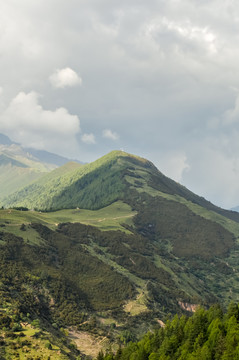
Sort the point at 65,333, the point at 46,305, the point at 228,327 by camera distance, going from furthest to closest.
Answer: the point at 46,305, the point at 65,333, the point at 228,327

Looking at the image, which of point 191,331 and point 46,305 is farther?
point 46,305

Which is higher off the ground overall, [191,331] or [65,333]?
[191,331]

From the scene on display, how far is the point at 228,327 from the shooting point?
76.7 metres

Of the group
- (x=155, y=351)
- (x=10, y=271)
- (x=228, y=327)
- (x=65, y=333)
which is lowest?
(x=65, y=333)

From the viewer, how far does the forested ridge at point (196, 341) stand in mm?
69812

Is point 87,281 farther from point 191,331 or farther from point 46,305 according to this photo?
point 191,331

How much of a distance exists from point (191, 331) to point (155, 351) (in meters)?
11.6

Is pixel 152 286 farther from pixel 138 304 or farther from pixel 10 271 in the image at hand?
pixel 10 271

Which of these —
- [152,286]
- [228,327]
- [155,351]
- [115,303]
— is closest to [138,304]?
[115,303]

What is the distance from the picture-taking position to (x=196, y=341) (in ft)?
259

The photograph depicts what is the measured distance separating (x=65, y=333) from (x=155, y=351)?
47477 millimetres

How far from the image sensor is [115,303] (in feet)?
538

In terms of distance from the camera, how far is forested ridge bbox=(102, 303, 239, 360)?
69.8m

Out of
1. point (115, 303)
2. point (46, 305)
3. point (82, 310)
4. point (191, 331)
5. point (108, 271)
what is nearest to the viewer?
point (191, 331)
